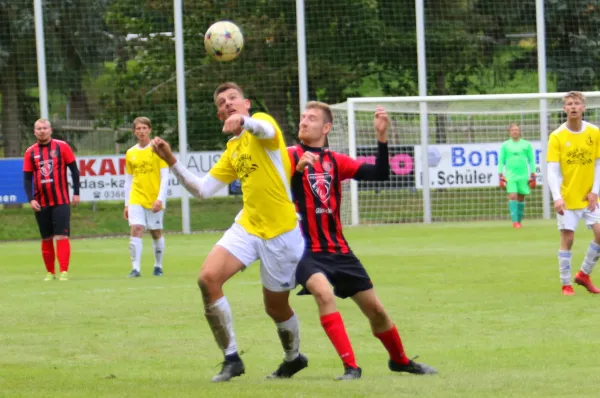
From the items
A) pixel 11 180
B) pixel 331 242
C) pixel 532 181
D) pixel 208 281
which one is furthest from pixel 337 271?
pixel 11 180

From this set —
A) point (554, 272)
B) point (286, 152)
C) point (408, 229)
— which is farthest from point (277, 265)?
point (408, 229)

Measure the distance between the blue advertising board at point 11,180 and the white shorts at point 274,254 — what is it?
65.9 ft

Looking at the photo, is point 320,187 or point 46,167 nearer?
point 320,187

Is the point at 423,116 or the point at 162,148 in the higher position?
the point at 423,116

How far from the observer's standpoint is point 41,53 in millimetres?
27109

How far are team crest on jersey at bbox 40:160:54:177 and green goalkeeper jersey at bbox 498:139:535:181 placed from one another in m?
10.3

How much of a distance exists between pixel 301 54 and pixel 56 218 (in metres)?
12.7

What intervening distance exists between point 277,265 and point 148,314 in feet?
13.5

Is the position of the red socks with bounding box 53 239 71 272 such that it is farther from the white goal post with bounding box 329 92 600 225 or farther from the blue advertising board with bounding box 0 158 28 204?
the white goal post with bounding box 329 92 600 225

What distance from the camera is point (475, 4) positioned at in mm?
28734

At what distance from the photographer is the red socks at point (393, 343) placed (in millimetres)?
7527

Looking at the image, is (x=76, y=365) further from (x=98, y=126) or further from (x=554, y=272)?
(x=98, y=126)

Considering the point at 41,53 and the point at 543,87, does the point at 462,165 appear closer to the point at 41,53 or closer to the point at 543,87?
the point at 543,87

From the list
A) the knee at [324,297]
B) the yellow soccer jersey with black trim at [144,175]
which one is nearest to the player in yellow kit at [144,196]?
the yellow soccer jersey with black trim at [144,175]
